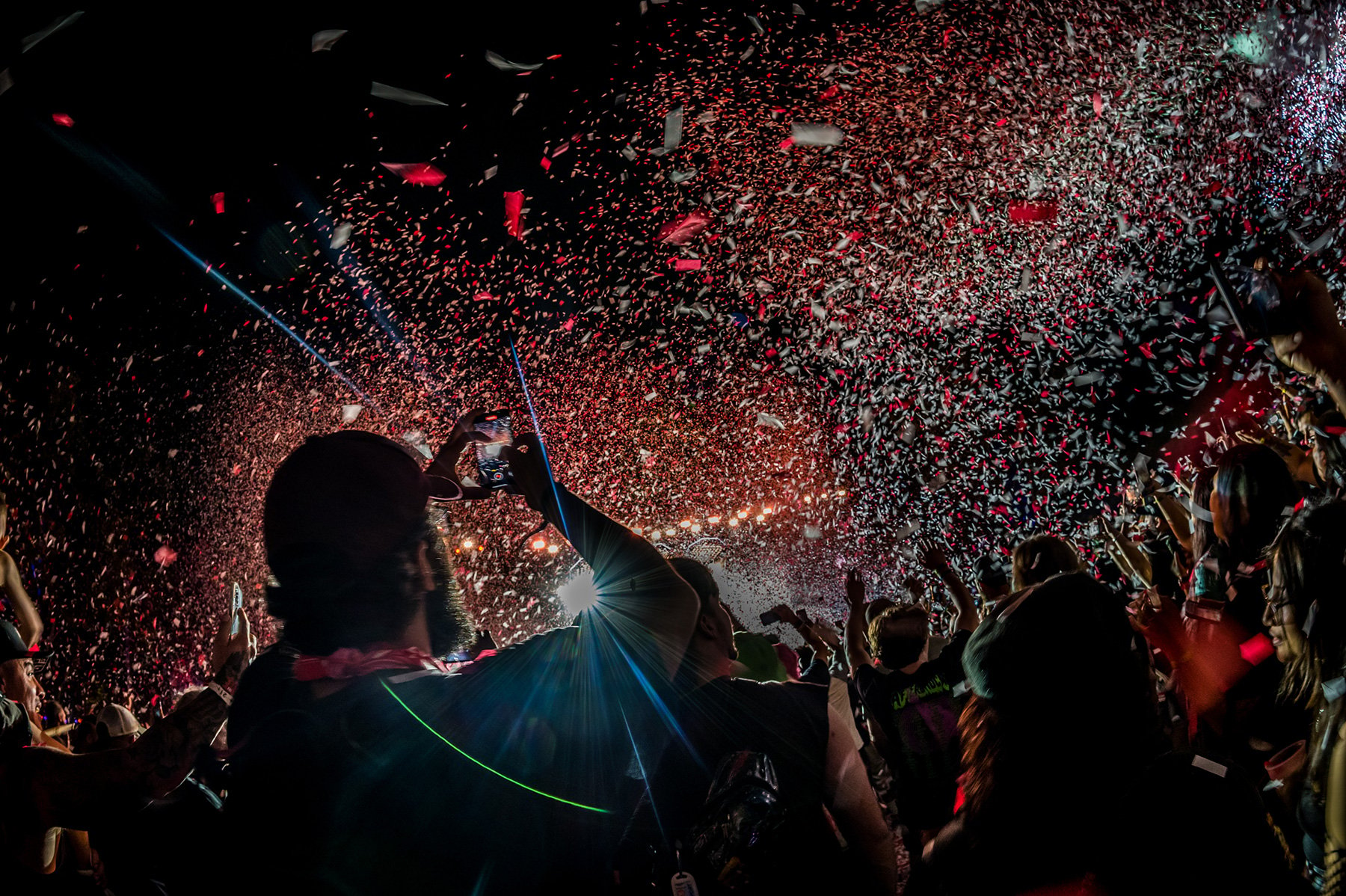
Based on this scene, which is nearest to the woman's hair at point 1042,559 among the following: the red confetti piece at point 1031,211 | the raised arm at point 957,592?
the raised arm at point 957,592

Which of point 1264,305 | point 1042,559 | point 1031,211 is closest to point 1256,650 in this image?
point 1042,559

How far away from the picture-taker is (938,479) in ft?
54.4

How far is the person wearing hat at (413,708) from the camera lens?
132 cm

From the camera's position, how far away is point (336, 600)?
4.79 feet

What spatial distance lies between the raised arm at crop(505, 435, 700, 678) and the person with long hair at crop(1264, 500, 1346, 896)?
4.53ft

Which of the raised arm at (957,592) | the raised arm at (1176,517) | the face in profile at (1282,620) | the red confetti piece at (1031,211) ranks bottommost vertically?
the raised arm at (957,592)

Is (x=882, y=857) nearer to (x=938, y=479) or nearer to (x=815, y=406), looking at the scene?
(x=938, y=479)

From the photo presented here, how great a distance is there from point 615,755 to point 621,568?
0.40 m

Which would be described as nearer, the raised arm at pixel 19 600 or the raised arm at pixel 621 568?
the raised arm at pixel 621 568

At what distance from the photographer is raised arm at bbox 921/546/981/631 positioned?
4.97m

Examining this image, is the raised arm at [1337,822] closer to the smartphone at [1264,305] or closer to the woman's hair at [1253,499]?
the smartphone at [1264,305]

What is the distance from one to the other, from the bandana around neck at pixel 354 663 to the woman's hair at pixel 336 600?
0.02 metres

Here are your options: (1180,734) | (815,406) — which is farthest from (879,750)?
(815,406)

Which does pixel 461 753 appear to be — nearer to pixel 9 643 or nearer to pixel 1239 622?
pixel 1239 622
